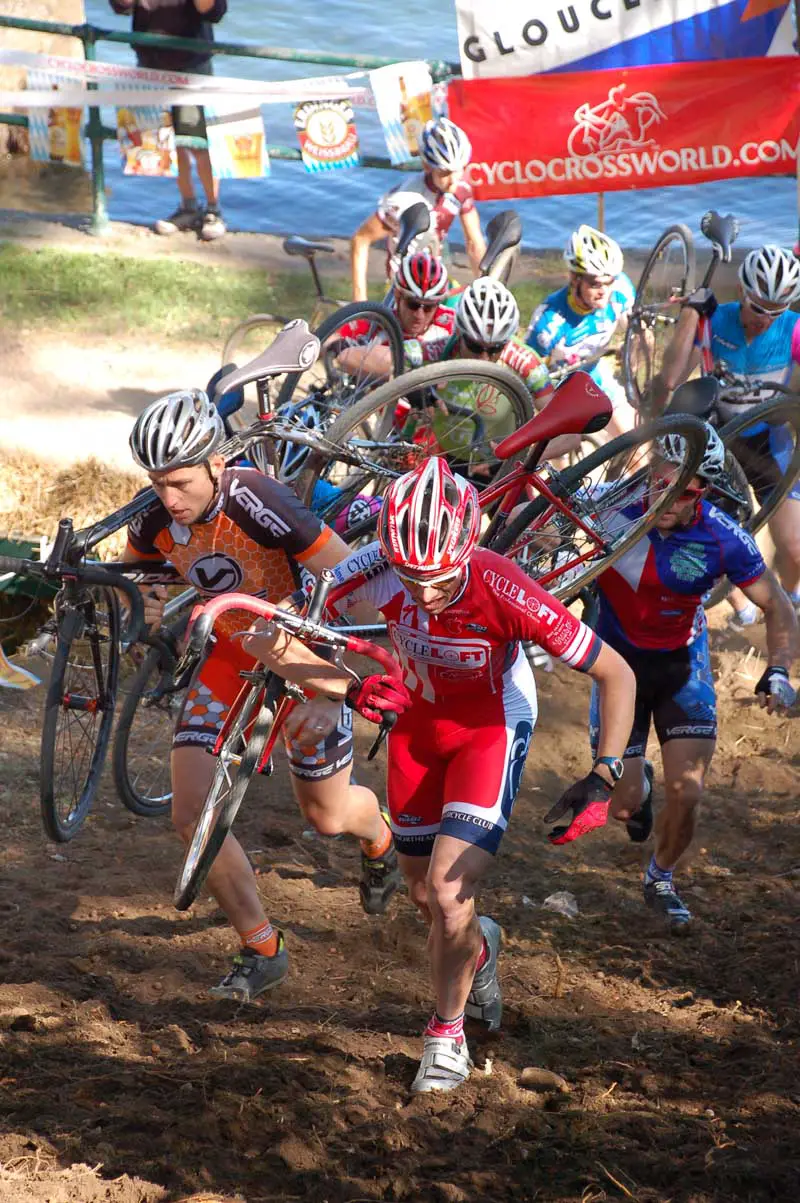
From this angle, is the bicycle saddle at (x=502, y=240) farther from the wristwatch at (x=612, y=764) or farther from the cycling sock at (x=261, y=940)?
the wristwatch at (x=612, y=764)

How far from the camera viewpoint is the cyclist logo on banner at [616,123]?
460 inches

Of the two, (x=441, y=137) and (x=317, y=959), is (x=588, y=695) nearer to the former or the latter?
(x=317, y=959)

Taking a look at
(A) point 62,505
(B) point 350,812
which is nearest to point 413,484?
(B) point 350,812

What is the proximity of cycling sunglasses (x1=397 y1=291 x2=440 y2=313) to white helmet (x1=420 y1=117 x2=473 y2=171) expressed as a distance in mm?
2248

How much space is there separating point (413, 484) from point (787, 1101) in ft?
7.94

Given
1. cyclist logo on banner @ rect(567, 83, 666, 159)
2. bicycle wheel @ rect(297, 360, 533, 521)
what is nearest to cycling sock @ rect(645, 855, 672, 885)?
bicycle wheel @ rect(297, 360, 533, 521)

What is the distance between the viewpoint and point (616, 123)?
1174 cm

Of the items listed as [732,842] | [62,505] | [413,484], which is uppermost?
[413,484]

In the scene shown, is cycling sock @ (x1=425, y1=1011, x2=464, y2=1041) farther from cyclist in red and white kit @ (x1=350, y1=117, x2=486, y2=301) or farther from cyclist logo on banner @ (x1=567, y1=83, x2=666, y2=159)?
cyclist logo on banner @ (x1=567, y1=83, x2=666, y2=159)

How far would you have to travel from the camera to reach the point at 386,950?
601 centimetres

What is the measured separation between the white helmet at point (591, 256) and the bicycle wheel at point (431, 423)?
5.49ft

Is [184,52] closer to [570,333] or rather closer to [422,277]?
[570,333]

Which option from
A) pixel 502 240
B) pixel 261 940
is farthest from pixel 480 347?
pixel 261 940

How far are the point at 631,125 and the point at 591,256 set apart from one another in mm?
3729
